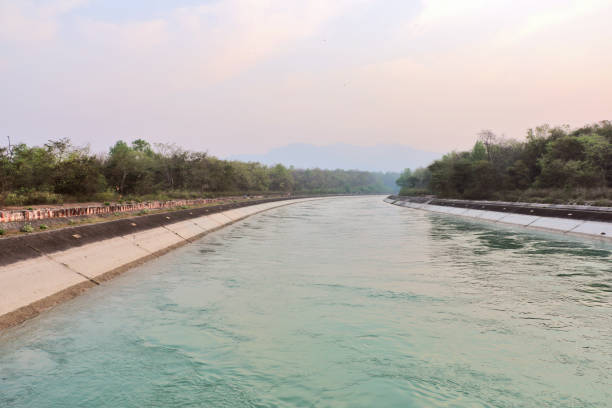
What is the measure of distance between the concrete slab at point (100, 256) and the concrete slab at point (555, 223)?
1116 inches

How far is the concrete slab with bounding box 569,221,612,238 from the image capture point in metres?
25.9

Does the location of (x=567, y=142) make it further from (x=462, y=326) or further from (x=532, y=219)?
(x=462, y=326)

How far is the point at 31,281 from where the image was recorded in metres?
11.7

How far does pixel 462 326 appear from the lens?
9.44 metres

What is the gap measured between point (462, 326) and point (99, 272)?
1260 centimetres

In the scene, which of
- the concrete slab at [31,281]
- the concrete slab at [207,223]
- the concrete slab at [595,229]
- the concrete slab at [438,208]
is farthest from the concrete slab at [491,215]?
the concrete slab at [31,281]

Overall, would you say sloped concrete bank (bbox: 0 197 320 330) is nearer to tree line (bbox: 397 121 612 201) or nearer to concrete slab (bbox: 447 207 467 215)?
concrete slab (bbox: 447 207 467 215)

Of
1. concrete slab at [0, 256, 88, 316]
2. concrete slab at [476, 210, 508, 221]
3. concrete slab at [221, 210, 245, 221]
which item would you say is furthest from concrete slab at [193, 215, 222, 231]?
concrete slab at [476, 210, 508, 221]

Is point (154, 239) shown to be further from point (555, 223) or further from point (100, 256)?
point (555, 223)

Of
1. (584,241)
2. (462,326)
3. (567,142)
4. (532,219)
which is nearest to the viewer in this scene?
(462,326)

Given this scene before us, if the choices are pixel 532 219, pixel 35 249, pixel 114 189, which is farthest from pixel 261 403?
pixel 114 189

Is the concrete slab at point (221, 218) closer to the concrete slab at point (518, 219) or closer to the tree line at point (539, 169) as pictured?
the concrete slab at point (518, 219)

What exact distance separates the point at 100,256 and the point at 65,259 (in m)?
2.29

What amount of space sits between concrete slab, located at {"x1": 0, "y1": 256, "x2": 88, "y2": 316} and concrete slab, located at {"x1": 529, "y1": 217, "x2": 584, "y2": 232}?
30.7 metres
